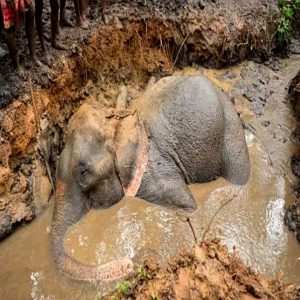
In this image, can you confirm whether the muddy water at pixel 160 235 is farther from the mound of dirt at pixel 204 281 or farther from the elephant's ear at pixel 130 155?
the mound of dirt at pixel 204 281

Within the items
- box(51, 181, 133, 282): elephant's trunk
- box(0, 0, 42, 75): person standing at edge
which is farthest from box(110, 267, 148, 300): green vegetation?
box(0, 0, 42, 75): person standing at edge

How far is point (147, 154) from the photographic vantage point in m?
6.02

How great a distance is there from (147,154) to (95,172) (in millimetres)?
805

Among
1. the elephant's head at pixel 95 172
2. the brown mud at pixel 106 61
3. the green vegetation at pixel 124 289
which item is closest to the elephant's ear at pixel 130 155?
the elephant's head at pixel 95 172

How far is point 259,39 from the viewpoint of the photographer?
8469mm

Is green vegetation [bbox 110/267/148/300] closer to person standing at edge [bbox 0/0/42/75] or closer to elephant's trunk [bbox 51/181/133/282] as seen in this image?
elephant's trunk [bbox 51/181/133/282]

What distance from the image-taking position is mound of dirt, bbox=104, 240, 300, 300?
4.05m

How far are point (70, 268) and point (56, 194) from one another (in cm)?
84

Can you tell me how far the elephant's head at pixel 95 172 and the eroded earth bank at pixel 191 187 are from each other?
15cm

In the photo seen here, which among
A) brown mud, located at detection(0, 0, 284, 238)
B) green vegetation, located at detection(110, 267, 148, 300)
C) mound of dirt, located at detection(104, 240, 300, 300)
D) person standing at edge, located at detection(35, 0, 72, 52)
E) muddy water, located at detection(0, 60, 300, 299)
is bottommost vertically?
muddy water, located at detection(0, 60, 300, 299)

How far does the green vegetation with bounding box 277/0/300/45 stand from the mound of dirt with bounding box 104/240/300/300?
5.32m

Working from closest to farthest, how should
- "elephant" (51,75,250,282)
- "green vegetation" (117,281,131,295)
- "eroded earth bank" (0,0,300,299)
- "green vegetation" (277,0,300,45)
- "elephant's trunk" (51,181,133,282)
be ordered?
"green vegetation" (117,281,131,295) → "eroded earth bank" (0,0,300,299) → "elephant's trunk" (51,181,133,282) → "elephant" (51,75,250,282) → "green vegetation" (277,0,300,45)

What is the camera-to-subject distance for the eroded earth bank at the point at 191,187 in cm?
447

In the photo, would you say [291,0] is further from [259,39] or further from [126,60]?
[126,60]
